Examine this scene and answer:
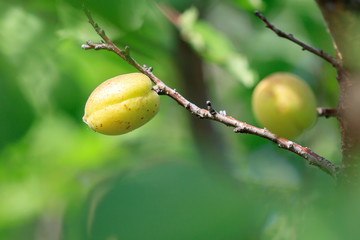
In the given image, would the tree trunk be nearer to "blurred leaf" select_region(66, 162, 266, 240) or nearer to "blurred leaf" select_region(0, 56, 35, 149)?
"blurred leaf" select_region(66, 162, 266, 240)

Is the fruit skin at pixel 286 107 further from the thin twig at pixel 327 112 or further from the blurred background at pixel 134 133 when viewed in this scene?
the blurred background at pixel 134 133

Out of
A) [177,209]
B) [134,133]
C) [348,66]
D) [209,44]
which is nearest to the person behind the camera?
[177,209]

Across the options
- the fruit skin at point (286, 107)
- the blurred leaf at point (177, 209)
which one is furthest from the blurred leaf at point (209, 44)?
the blurred leaf at point (177, 209)

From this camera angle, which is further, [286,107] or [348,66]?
[286,107]

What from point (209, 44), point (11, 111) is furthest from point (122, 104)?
point (209, 44)

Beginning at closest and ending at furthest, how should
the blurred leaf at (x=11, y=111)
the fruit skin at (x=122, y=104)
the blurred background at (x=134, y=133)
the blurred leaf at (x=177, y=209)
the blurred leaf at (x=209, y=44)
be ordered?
1. the blurred leaf at (x=177, y=209)
2. the blurred background at (x=134, y=133)
3. the fruit skin at (x=122, y=104)
4. the blurred leaf at (x=11, y=111)
5. the blurred leaf at (x=209, y=44)

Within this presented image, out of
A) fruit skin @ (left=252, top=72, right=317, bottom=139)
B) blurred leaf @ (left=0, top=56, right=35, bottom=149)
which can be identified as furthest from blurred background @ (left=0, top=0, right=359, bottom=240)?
fruit skin @ (left=252, top=72, right=317, bottom=139)

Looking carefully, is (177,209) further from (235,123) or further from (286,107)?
(286,107)
